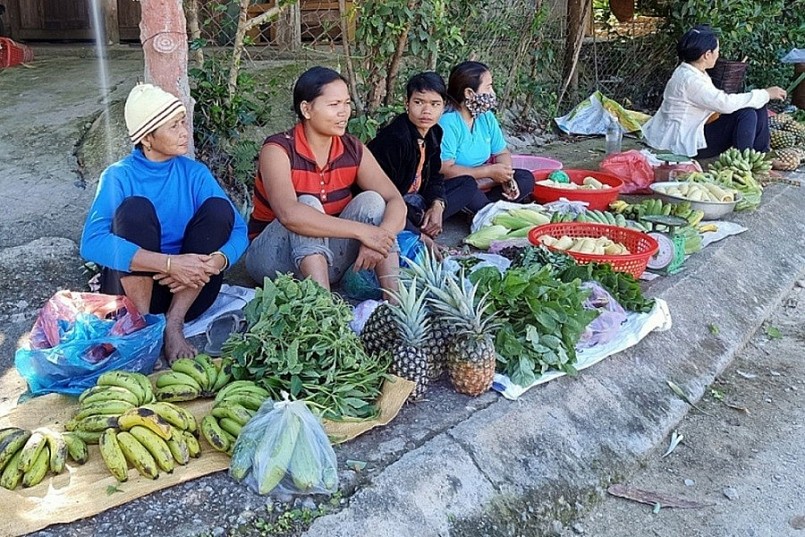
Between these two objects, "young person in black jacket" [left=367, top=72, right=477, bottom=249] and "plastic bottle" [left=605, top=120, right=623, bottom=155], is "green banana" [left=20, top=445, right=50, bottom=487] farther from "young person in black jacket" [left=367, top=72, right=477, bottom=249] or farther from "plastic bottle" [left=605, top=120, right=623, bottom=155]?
"plastic bottle" [left=605, top=120, right=623, bottom=155]

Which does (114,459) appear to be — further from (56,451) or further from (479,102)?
(479,102)

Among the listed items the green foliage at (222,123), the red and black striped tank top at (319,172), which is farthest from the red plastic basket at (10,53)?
the red and black striped tank top at (319,172)

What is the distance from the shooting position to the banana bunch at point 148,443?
2.23 metres

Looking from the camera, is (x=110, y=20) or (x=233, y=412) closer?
(x=233, y=412)

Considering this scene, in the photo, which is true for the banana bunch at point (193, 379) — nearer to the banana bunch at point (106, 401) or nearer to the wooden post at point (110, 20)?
the banana bunch at point (106, 401)

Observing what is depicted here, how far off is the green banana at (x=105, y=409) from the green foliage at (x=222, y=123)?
3.03 metres

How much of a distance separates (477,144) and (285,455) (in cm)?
329

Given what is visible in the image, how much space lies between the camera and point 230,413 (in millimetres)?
2430

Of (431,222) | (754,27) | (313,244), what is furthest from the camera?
(754,27)

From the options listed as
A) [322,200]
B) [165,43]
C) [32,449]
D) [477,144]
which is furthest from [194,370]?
[477,144]

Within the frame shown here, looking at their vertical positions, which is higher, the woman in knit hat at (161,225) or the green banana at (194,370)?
the woman in knit hat at (161,225)

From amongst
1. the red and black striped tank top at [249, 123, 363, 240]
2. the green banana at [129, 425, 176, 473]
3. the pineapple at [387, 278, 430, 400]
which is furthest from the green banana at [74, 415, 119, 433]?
the red and black striped tank top at [249, 123, 363, 240]

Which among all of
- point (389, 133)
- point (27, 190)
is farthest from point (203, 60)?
point (389, 133)

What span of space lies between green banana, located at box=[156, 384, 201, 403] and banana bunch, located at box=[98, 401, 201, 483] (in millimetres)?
227
